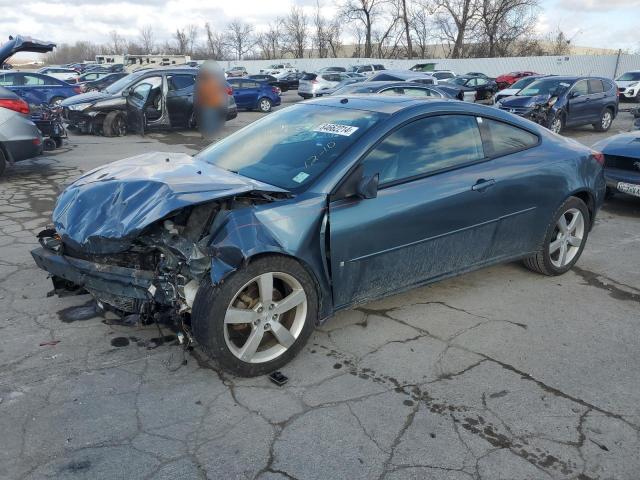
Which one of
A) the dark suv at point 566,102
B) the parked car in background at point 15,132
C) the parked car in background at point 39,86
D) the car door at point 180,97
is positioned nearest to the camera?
the parked car in background at point 15,132

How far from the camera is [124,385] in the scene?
300 cm

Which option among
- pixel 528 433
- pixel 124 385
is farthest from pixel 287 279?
pixel 528 433

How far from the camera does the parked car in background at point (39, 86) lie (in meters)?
16.3

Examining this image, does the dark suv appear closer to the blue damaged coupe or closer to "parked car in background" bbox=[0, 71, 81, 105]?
the blue damaged coupe

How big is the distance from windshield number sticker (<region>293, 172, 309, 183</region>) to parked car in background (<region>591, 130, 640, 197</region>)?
17.0ft

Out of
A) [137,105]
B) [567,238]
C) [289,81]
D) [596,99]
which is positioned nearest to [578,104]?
[596,99]

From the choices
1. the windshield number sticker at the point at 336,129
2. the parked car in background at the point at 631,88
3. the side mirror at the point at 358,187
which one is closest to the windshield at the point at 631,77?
the parked car in background at the point at 631,88

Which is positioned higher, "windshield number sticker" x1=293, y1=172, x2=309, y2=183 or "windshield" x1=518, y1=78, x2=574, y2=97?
"windshield number sticker" x1=293, y1=172, x2=309, y2=183

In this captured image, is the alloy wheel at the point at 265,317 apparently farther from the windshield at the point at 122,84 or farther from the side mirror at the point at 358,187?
the windshield at the point at 122,84

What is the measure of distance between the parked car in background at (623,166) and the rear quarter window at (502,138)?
10.4 ft

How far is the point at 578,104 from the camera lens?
14578mm

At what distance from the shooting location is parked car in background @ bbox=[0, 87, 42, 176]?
7.66 m

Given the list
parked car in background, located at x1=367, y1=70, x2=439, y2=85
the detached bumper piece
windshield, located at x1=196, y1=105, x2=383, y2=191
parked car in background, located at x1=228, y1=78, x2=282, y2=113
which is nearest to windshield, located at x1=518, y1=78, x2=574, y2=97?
parked car in background, located at x1=367, y1=70, x2=439, y2=85

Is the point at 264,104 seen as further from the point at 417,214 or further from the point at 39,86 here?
the point at 417,214
